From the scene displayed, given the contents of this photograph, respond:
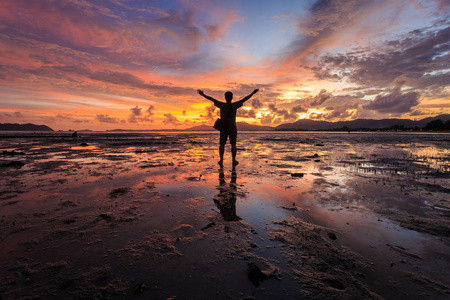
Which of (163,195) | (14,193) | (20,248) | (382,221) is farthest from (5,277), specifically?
(382,221)

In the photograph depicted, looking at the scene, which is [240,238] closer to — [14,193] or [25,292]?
[25,292]

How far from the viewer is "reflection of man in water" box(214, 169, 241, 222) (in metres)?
4.56

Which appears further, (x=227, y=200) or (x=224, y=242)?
(x=227, y=200)

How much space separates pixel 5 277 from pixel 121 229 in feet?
5.14

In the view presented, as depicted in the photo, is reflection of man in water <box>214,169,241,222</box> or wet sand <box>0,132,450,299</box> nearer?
wet sand <box>0,132,450,299</box>

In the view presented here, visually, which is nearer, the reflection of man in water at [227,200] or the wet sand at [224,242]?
the wet sand at [224,242]

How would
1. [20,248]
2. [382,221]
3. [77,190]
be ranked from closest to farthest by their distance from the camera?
[20,248], [382,221], [77,190]

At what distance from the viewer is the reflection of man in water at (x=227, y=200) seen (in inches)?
179

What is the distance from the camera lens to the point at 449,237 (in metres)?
3.58

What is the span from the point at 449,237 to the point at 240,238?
3.87 m

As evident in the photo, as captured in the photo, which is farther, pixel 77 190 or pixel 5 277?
pixel 77 190

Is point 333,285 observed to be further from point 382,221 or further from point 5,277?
point 5,277

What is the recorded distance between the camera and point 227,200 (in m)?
5.55

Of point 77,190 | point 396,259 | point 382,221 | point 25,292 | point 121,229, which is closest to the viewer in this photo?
point 25,292
